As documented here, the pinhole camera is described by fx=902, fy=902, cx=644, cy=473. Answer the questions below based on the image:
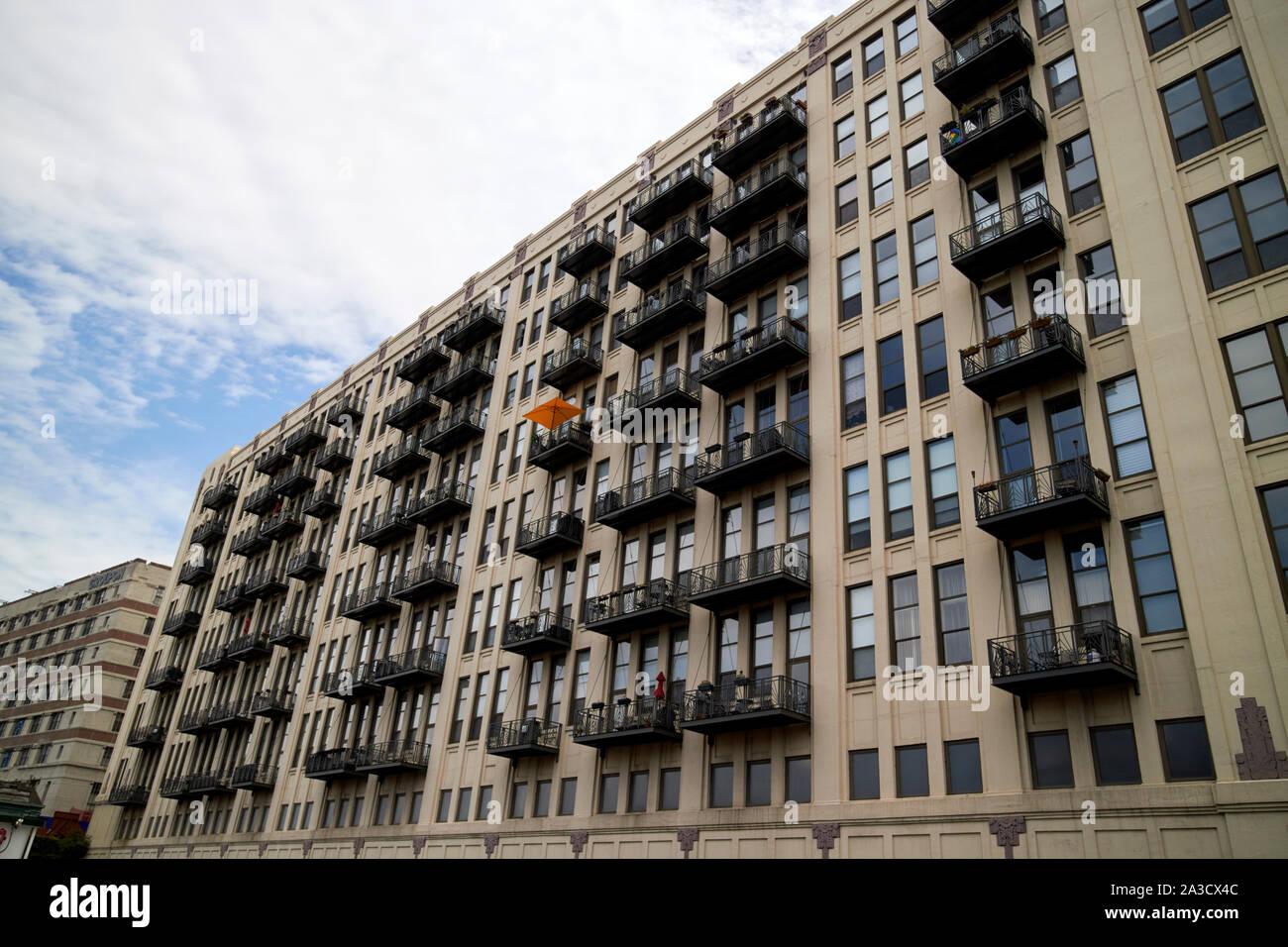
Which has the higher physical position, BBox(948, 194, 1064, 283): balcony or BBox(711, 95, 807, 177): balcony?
BBox(711, 95, 807, 177): balcony

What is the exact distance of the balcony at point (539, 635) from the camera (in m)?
35.3

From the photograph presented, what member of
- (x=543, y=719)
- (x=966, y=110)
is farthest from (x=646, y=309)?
(x=543, y=719)

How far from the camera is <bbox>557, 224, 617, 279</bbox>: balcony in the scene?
43.8 m

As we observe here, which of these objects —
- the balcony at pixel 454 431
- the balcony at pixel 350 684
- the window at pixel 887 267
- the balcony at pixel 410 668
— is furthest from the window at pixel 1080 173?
the balcony at pixel 350 684

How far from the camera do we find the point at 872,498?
27.8m

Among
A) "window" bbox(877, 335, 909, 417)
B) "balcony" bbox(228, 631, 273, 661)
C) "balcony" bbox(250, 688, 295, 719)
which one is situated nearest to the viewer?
"window" bbox(877, 335, 909, 417)

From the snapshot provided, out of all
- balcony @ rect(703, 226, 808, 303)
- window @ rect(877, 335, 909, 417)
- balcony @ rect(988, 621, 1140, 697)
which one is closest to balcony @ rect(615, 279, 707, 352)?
balcony @ rect(703, 226, 808, 303)

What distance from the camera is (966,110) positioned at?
2920 cm

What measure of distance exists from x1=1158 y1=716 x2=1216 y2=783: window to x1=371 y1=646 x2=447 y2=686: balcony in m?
29.9

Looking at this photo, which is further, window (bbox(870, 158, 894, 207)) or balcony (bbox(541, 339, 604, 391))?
balcony (bbox(541, 339, 604, 391))

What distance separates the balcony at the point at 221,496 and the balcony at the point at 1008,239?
59.0 m

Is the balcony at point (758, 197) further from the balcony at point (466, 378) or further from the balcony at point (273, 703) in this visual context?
the balcony at point (273, 703)

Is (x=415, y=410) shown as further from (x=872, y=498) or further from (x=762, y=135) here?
(x=872, y=498)

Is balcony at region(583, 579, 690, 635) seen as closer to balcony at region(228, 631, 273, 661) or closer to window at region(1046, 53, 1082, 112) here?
window at region(1046, 53, 1082, 112)
